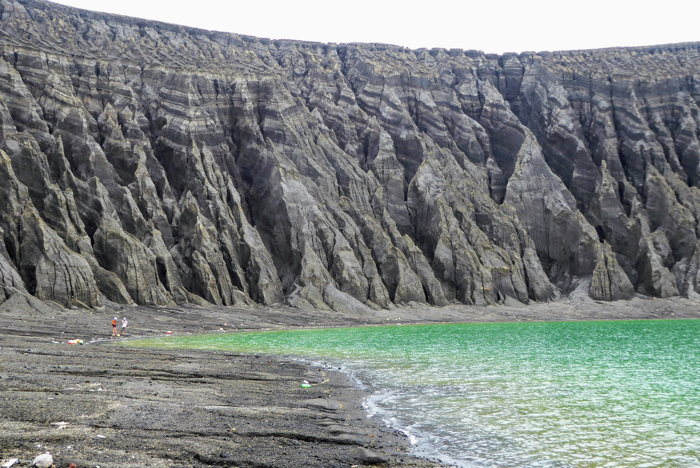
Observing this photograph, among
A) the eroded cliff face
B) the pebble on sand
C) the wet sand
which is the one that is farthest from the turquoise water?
the eroded cliff face

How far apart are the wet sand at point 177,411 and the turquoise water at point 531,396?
5.60 ft

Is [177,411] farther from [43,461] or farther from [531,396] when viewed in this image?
[531,396]

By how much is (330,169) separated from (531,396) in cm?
6518

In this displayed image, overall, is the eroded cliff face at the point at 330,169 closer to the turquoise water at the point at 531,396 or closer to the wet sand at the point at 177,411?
the turquoise water at the point at 531,396

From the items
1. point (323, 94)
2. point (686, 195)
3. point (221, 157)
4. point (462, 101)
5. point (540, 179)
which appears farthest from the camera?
point (462, 101)

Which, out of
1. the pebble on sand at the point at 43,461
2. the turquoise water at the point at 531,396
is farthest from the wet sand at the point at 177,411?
the turquoise water at the point at 531,396

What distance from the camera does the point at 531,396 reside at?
1864cm

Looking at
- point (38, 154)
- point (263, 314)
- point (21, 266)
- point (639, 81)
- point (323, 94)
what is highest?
point (639, 81)

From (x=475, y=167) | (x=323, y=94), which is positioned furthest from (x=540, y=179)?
(x=323, y=94)

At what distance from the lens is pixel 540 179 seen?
295 ft

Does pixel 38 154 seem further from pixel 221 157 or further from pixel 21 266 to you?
pixel 221 157

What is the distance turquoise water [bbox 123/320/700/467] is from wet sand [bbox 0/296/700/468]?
1.71m

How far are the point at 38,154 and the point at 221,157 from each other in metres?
24.7

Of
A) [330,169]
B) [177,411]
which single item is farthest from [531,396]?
[330,169]
